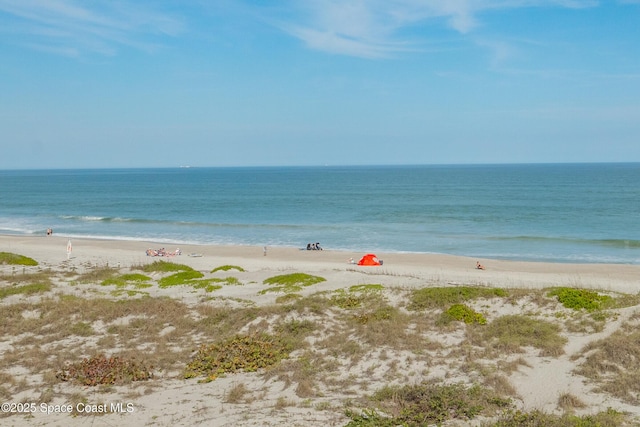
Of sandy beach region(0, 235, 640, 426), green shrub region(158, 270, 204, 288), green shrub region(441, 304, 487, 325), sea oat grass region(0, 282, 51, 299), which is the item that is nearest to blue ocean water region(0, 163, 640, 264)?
green shrub region(158, 270, 204, 288)

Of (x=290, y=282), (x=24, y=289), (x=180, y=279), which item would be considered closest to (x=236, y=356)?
(x=290, y=282)

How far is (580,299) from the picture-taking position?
59.8 ft

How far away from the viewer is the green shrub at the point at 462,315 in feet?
56.0

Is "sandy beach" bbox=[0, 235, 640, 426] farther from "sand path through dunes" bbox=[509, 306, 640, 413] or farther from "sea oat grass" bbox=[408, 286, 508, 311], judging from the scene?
"sea oat grass" bbox=[408, 286, 508, 311]

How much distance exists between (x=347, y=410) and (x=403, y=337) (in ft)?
17.1

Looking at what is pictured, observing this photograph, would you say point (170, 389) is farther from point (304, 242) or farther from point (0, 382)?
point (304, 242)

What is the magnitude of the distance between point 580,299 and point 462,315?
4493 mm

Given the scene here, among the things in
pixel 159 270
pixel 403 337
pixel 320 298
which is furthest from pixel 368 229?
pixel 403 337

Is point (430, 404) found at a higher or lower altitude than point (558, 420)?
lower

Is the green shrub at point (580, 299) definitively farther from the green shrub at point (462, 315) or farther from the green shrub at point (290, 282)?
the green shrub at point (290, 282)

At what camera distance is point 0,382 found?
42.5ft

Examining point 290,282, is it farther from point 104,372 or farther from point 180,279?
point 104,372

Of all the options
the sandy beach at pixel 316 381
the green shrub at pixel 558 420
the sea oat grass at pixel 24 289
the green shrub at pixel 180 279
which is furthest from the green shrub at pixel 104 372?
the green shrub at pixel 180 279

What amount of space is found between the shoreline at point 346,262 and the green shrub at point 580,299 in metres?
6.84
